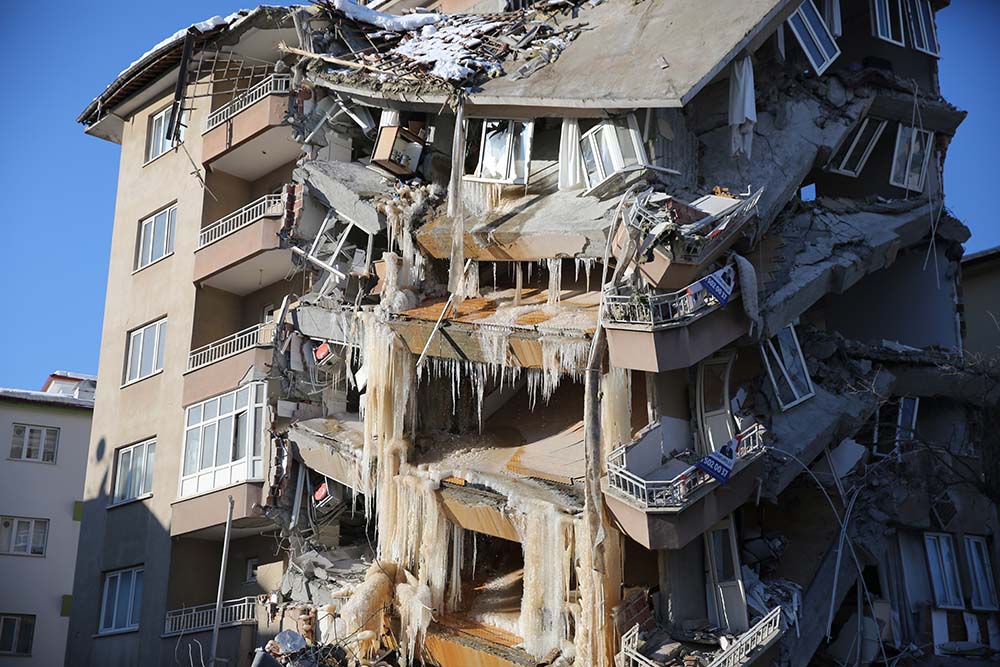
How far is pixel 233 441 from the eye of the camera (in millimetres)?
29734

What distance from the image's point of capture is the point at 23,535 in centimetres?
4269

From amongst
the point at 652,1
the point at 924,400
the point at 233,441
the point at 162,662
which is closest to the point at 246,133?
the point at 233,441

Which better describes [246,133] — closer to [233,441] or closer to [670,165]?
[233,441]

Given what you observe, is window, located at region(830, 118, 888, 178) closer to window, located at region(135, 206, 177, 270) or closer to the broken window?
the broken window

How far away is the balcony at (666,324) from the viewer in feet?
68.4

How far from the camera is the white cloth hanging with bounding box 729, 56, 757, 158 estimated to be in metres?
24.4

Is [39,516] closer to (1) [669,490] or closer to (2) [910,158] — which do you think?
(1) [669,490]

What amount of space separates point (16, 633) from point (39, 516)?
159 inches

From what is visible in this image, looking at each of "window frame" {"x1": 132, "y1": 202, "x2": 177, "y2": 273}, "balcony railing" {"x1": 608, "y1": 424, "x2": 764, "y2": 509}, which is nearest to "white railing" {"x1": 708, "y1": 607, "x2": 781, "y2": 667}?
"balcony railing" {"x1": 608, "y1": 424, "x2": 764, "y2": 509}

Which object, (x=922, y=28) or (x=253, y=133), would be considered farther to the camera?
(x=253, y=133)

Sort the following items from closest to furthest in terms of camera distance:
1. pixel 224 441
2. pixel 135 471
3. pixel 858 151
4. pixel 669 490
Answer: pixel 669 490 → pixel 858 151 → pixel 224 441 → pixel 135 471

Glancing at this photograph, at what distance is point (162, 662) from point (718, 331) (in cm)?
1633

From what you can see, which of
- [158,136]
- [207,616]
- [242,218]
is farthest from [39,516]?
[242,218]

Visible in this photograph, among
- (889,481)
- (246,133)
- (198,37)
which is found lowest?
(889,481)
